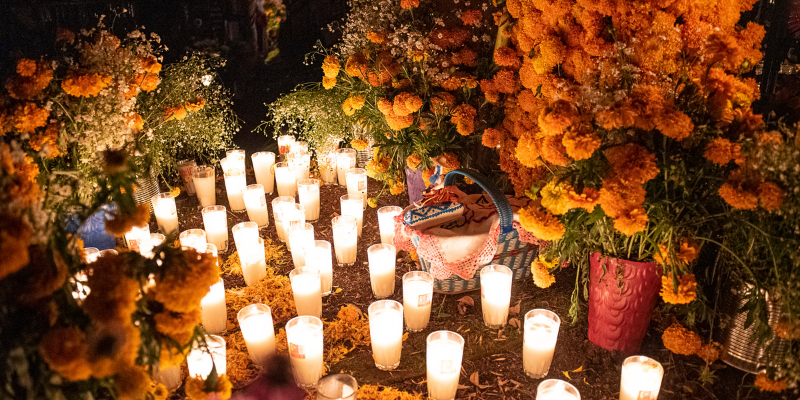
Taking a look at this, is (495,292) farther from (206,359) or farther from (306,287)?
(206,359)

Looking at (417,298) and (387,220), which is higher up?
(387,220)

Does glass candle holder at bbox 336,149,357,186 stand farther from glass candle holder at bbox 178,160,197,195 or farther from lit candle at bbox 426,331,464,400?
lit candle at bbox 426,331,464,400

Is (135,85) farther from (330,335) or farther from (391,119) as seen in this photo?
(330,335)

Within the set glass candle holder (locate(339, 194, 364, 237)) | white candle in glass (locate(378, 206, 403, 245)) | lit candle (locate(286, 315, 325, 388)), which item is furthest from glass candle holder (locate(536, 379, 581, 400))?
glass candle holder (locate(339, 194, 364, 237))

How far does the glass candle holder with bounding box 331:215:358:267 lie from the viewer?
3287 mm

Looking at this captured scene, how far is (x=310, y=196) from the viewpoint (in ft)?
12.7

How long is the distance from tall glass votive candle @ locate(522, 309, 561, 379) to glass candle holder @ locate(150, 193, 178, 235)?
2.49m

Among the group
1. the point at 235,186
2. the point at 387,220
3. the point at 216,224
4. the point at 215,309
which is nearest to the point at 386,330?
the point at 215,309

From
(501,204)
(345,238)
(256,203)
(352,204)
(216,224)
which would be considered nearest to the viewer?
(501,204)

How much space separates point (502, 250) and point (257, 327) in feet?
4.46

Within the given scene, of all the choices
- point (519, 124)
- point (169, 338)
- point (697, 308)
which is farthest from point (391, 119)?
point (169, 338)

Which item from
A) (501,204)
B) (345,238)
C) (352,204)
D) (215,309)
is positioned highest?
(501,204)

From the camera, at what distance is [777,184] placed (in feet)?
6.38

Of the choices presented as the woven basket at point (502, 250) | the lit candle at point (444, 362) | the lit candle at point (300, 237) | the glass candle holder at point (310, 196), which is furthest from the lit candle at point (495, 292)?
the glass candle holder at point (310, 196)
